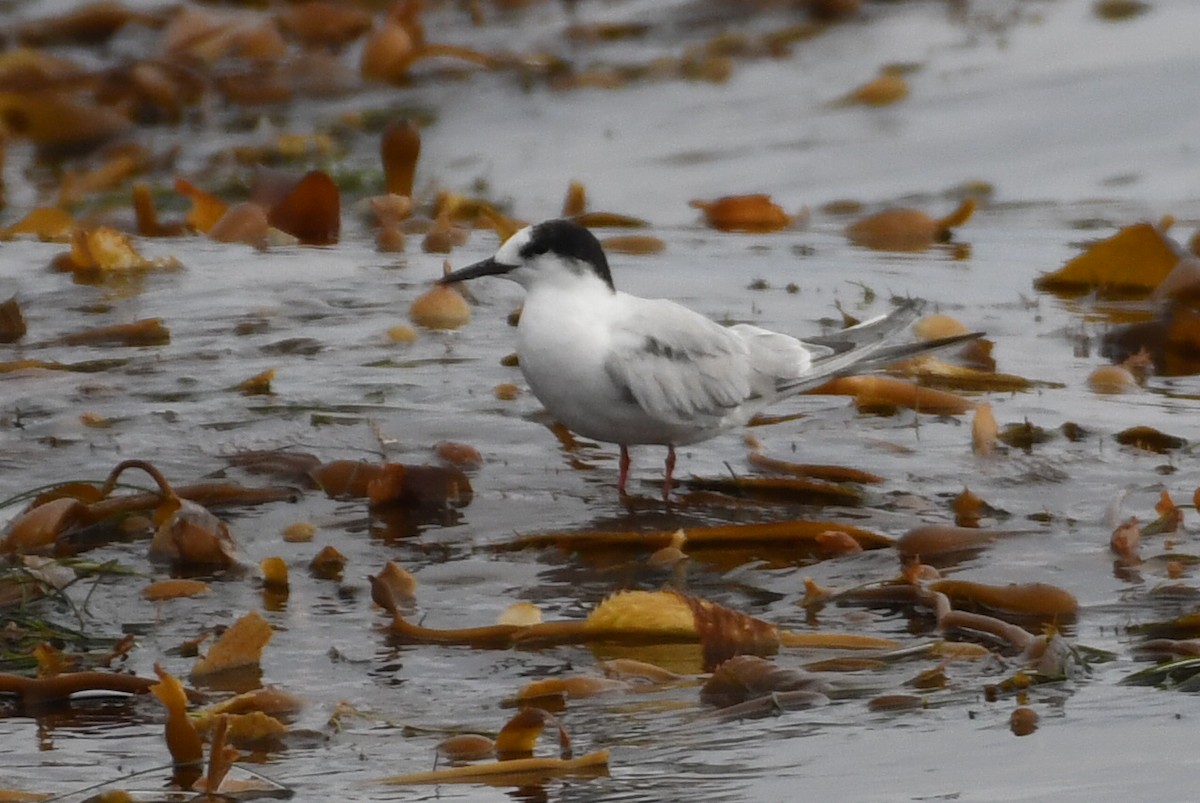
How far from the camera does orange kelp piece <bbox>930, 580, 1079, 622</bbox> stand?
391 centimetres

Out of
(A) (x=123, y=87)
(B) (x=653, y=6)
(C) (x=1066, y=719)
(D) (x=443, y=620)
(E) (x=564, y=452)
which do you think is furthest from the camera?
(B) (x=653, y=6)

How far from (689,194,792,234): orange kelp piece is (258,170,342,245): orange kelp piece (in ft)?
5.11

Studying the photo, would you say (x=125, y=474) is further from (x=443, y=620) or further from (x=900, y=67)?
(x=900, y=67)

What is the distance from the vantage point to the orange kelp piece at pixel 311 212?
24.5 ft

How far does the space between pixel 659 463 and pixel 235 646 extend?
1.97 m

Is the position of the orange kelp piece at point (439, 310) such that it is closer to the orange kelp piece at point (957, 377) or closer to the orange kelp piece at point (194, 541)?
the orange kelp piece at point (957, 377)

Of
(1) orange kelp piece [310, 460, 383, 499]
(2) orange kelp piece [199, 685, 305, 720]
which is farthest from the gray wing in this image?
(2) orange kelp piece [199, 685, 305, 720]

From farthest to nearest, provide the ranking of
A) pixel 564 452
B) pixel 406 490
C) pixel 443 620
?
pixel 564 452
pixel 406 490
pixel 443 620

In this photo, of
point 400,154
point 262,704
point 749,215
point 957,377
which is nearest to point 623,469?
point 957,377

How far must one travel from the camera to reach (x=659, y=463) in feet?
17.6

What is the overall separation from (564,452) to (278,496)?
90cm

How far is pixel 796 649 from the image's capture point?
12.3 ft

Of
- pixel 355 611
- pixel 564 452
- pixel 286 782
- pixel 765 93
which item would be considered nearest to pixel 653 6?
pixel 765 93

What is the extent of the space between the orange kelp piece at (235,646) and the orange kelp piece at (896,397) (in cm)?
245
